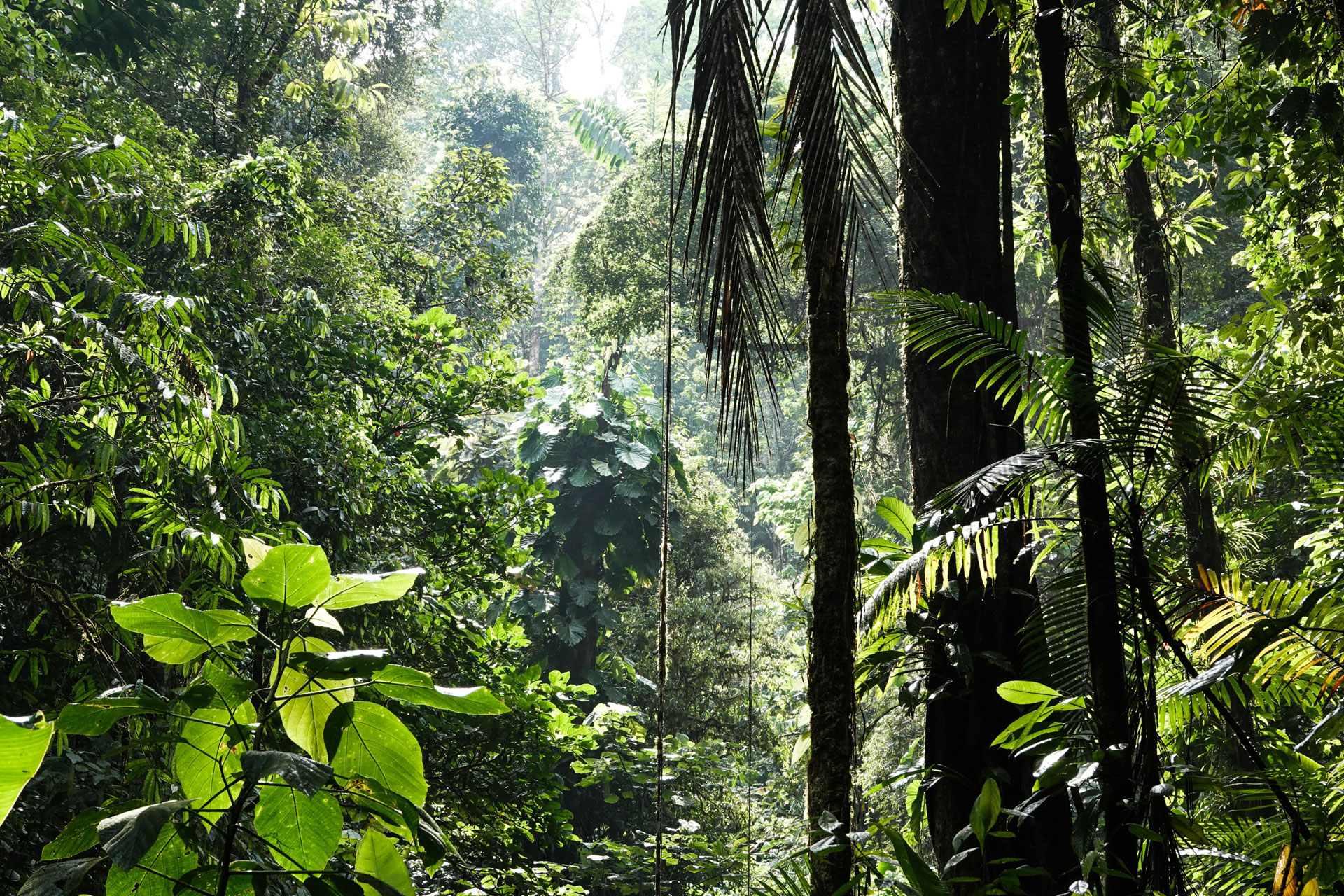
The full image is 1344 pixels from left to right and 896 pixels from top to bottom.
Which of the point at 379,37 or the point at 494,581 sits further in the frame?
the point at 379,37

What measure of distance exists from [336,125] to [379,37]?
3.82m

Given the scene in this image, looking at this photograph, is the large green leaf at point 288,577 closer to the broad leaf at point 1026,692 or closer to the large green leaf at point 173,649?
the large green leaf at point 173,649

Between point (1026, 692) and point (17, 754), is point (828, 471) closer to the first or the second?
point (1026, 692)

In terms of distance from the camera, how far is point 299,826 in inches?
32.7

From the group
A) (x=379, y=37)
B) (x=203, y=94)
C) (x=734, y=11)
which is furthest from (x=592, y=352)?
(x=734, y=11)

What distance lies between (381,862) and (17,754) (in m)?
0.40

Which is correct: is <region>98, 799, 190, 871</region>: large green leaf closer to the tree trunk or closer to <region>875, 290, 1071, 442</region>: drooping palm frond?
<region>875, 290, 1071, 442</region>: drooping palm frond

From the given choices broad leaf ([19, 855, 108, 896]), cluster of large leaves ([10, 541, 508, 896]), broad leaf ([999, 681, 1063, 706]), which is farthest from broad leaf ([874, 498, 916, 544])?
broad leaf ([19, 855, 108, 896])

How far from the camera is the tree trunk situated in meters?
2.37

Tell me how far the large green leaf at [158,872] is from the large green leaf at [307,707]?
14 cm

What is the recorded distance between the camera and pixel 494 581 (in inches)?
218

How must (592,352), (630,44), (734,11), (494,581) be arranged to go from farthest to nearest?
1. (630,44)
2. (592,352)
3. (494,581)
4. (734,11)

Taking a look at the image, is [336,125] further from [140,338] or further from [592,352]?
[140,338]

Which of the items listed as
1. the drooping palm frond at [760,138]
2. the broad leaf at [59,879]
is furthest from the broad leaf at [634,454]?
the broad leaf at [59,879]
